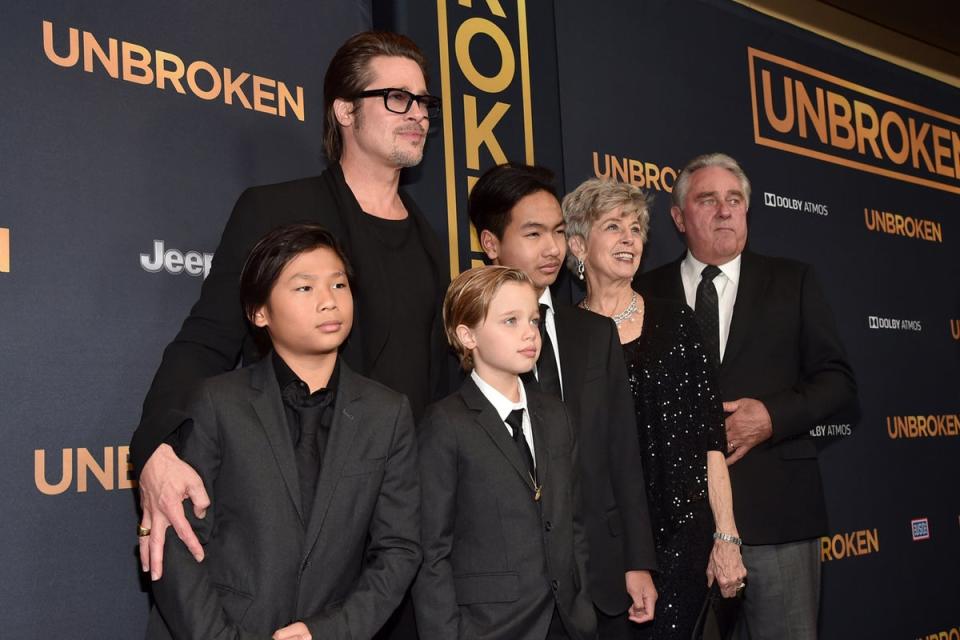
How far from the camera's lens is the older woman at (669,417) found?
8.80ft

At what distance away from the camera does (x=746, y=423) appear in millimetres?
3223

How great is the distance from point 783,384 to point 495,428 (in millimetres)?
1559

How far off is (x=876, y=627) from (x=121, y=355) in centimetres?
401

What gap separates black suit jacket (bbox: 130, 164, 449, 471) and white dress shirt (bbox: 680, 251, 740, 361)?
1.28 m

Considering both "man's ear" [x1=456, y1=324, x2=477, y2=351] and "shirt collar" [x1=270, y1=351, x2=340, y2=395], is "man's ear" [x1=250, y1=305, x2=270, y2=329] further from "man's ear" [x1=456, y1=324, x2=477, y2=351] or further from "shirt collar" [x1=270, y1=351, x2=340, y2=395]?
"man's ear" [x1=456, y1=324, x2=477, y2=351]

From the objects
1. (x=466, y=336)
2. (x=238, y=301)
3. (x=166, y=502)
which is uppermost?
(x=238, y=301)

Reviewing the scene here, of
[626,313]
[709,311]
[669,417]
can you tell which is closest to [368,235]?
[626,313]

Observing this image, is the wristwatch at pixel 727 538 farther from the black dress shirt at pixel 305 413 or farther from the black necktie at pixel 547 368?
the black dress shirt at pixel 305 413

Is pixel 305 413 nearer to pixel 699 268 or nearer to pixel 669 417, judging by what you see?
pixel 669 417

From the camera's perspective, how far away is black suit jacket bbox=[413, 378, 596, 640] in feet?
7.02

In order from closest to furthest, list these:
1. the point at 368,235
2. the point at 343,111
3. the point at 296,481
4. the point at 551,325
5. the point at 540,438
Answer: the point at 296,481 < the point at 540,438 < the point at 368,235 < the point at 343,111 < the point at 551,325

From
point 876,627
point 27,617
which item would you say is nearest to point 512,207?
point 27,617

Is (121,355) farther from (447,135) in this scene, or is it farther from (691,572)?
(691,572)

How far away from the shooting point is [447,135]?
3.35m
